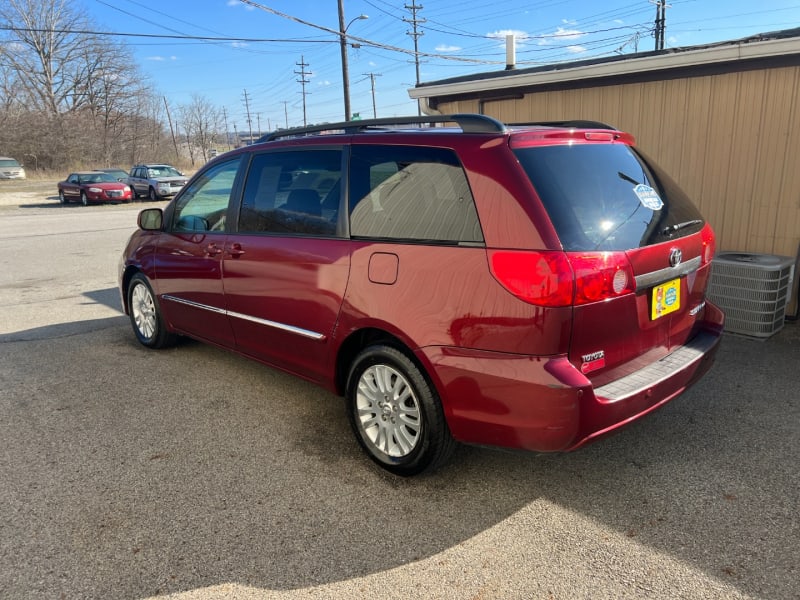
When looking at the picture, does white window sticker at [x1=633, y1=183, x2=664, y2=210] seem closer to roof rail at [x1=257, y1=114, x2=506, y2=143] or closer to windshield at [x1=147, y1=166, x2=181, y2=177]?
roof rail at [x1=257, y1=114, x2=506, y2=143]

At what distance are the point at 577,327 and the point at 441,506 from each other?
110 cm

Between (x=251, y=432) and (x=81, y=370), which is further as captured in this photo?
(x=81, y=370)

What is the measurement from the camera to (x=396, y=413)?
304 cm

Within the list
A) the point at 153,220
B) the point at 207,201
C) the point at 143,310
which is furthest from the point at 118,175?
the point at 207,201

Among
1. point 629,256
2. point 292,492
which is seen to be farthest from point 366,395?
point 629,256

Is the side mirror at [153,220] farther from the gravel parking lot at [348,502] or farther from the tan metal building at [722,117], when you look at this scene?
the tan metal building at [722,117]

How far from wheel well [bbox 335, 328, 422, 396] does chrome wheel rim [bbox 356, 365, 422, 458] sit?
122 millimetres

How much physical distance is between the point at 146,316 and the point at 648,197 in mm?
4175

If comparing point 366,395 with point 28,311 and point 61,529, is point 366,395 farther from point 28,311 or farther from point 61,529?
point 28,311

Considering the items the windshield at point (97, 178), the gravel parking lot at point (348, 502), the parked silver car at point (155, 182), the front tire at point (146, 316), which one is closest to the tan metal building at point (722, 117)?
the gravel parking lot at point (348, 502)

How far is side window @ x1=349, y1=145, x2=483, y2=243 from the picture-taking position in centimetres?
268

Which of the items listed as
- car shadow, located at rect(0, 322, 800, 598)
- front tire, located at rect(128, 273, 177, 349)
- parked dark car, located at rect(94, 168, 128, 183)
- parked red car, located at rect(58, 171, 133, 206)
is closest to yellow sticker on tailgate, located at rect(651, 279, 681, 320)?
car shadow, located at rect(0, 322, 800, 598)

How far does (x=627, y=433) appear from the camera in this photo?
3484mm

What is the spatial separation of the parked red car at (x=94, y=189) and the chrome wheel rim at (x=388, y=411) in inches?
992
